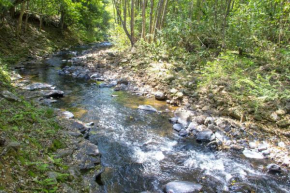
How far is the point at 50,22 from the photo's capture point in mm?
26969

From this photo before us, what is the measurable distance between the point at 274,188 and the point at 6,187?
5086mm

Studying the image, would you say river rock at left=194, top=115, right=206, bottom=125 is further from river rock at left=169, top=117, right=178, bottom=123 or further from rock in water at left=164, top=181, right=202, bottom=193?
rock in water at left=164, top=181, right=202, bottom=193

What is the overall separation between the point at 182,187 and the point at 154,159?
1290mm

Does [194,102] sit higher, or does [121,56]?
[121,56]

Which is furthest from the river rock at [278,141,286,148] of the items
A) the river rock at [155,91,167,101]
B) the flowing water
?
the river rock at [155,91,167,101]

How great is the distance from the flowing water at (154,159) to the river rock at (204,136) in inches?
9.0

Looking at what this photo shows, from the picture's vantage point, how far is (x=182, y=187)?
14.8ft

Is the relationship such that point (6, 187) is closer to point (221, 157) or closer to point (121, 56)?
point (221, 157)

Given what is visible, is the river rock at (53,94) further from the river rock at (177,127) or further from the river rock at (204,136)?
the river rock at (204,136)

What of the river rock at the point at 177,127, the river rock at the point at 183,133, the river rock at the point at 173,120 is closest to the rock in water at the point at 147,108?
the river rock at the point at 173,120

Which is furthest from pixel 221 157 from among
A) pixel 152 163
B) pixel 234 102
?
pixel 234 102

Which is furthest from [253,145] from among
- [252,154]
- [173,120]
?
[173,120]

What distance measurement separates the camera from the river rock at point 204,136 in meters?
6.72

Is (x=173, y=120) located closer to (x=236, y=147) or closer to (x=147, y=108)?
(x=147, y=108)
